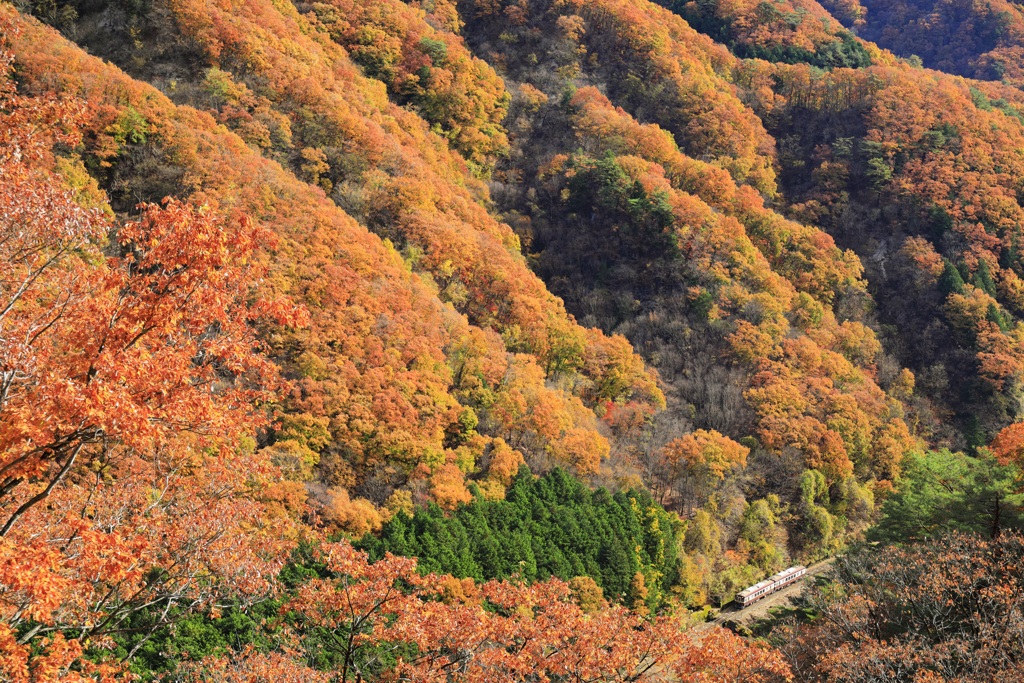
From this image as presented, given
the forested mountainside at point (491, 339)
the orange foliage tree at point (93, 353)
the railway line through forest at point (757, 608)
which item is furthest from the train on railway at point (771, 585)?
the orange foliage tree at point (93, 353)

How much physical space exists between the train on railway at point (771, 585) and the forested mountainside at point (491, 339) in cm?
118

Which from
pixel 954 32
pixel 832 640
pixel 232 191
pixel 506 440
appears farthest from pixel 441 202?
pixel 954 32

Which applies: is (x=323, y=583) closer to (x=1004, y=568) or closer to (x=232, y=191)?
(x=1004, y=568)

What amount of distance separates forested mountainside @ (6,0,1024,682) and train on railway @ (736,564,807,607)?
118 centimetres

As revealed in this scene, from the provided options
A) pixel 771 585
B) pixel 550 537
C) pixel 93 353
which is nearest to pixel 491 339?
pixel 550 537

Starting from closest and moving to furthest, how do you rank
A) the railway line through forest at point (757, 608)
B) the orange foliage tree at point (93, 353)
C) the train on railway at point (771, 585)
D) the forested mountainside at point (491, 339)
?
the orange foliage tree at point (93, 353), the forested mountainside at point (491, 339), the railway line through forest at point (757, 608), the train on railway at point (771, 585)

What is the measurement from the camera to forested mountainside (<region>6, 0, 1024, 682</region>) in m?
11.2

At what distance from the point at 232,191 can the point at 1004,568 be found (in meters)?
34.1

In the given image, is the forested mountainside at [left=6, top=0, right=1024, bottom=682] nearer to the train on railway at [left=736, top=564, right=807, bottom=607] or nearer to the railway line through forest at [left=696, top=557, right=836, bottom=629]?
the train on railway at [left=736, top=564, right=807, bottom=607]

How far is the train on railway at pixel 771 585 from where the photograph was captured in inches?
1462

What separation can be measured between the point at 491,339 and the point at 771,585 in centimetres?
1877

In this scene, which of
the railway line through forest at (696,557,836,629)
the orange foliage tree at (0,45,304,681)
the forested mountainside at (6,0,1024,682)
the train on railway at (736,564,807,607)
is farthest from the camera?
the train on railway at (736,564,807,607)

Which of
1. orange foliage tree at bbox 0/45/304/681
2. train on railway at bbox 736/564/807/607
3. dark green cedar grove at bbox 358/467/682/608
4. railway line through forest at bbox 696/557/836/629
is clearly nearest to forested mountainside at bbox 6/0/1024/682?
orange foliage tree at bbox 0/45/304/681

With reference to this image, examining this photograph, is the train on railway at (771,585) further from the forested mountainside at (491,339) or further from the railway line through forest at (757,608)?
the forested mountainside at (491,339)
